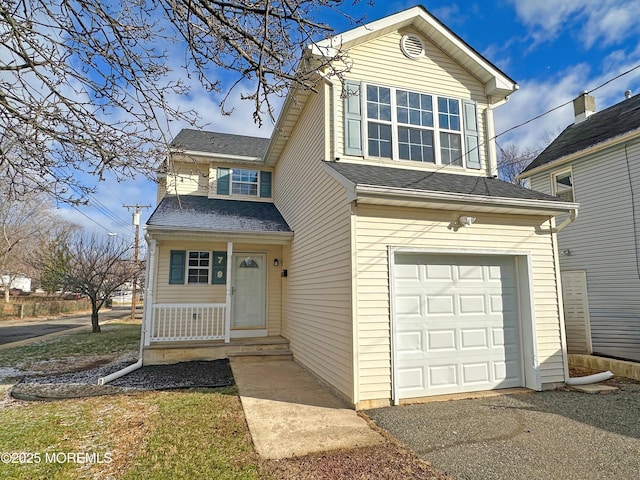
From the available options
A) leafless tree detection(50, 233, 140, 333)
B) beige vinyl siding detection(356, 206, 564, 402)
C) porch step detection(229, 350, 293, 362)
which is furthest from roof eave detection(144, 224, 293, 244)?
leafless tree detection(50, 233, 140, 333)

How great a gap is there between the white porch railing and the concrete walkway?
6.65 ft

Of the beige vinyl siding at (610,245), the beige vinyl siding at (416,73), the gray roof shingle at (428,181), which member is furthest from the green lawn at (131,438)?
the beige vinyl siding at (610,245)

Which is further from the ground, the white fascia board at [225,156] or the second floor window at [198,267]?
the white fascia board at [225,156]

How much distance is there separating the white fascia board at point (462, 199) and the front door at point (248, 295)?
5377 millimetres

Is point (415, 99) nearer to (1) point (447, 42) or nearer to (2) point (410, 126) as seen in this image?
(2) point (410, 126)

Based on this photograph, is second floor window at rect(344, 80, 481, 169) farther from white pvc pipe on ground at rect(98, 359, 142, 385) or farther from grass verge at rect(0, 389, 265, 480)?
white pvc pipe on ground at rect(98, 359, 142, 385)

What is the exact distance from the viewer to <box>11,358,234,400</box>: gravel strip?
5.78 m

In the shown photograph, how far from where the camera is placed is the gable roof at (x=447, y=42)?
22.6 feet

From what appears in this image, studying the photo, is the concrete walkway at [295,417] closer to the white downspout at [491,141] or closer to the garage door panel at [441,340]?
the garage door panel at [441,340]

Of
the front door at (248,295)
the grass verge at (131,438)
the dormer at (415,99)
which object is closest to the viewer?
the grass verge at (131,438)

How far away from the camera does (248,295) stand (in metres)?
9.65

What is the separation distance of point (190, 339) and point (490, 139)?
7.98 meters

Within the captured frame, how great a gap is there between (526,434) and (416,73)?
21.1 feet

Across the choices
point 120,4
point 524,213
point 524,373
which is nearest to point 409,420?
point 524,373
